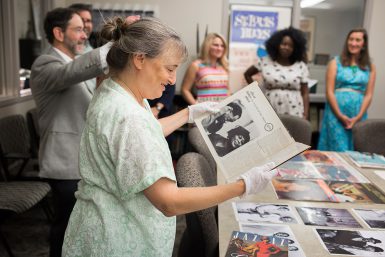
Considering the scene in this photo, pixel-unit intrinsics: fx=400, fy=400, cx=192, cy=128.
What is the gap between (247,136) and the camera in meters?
1.37

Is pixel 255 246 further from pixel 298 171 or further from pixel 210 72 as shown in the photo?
pixel 210 72

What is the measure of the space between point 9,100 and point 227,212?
246cm

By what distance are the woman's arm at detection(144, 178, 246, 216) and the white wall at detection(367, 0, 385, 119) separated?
4.25 metres

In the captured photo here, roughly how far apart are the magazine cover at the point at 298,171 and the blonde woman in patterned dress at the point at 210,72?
1565 mm

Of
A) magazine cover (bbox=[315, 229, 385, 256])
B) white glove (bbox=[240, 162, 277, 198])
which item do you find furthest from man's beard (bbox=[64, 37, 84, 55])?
magazine cover (bbox=[315, 229, 385, 256])

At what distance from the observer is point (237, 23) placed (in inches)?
176

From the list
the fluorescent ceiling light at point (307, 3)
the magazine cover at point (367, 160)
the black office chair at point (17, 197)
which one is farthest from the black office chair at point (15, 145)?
the fluorescent ceiling light at point (307, 3)

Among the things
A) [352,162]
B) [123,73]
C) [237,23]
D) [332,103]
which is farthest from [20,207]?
[237,23]

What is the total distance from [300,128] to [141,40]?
76.3 inches

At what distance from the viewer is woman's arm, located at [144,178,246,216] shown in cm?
92

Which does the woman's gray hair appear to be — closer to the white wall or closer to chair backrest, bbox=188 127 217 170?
chair backrest, bbox=188 127 217 170

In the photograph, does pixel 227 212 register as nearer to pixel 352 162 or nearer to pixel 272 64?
pixel 352 162

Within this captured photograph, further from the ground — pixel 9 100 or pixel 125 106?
pixel 125 106

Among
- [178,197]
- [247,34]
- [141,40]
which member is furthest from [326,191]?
[247,34]
